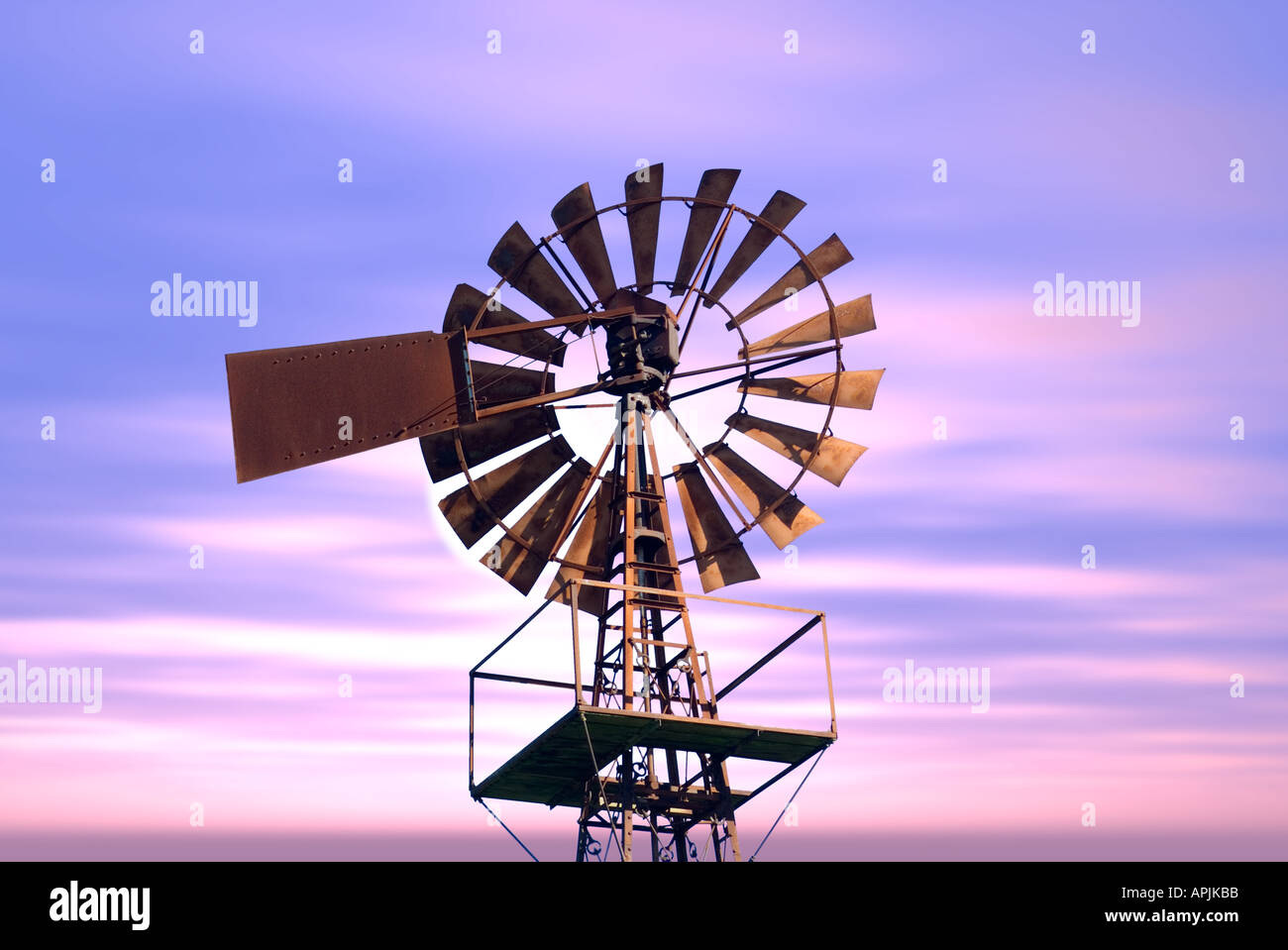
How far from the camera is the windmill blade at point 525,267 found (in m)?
23.1

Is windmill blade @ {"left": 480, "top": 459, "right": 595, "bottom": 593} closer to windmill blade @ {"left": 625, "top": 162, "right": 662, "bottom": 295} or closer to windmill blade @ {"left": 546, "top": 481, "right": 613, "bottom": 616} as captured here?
windmill blade @ {"left": 546, "top": 481, "right": 613, "bottom": 616}

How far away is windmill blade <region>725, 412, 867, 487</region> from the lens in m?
23.1

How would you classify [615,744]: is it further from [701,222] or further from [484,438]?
[701,222]

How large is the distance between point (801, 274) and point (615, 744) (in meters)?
7.49

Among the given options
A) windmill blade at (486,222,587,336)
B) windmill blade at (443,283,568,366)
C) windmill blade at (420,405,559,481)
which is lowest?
windmill blade at (420,405,559,481)

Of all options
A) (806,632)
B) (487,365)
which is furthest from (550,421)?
(806,632)

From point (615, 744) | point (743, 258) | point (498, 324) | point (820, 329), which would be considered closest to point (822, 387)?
point (820, 329)

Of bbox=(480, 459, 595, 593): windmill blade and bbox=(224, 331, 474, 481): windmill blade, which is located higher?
bbox=(224, 331, 474, 481): windmill blade

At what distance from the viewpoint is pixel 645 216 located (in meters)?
23.1

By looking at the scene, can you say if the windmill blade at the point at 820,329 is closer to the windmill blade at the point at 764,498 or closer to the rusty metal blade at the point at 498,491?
the windmill blade at the point at 764,498

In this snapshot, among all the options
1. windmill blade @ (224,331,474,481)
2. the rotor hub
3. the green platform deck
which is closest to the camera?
the green platform deck

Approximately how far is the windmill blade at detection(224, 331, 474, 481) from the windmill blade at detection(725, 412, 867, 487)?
4.30 m

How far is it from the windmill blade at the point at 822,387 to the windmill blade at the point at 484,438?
3.00m
